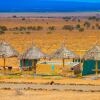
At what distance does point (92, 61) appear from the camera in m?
34.8

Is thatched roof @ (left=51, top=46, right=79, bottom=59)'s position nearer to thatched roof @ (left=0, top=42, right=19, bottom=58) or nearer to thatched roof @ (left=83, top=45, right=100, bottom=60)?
thatched roof @ (left=83, top=45, right=100, bottom=60)

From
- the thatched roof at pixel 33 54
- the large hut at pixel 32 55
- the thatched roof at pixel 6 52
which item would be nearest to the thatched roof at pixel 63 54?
the large hut at pixel 32 55

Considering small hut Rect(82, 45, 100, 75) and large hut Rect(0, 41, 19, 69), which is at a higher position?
Answer: large hut Rect(0, 41, 19, 69)

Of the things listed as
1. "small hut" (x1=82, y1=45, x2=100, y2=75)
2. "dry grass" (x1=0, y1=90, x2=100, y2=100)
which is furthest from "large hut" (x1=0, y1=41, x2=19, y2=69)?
"dry grass" (x1=0, y1=90, x2=100, y2=100)

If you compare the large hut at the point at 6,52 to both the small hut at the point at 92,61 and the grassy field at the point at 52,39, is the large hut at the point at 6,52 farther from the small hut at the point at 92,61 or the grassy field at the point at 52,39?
the grassy field at the point at 52,39

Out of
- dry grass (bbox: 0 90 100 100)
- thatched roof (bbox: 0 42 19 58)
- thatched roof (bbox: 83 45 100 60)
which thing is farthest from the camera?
thatched roof (bbox: 0 42 19 58)

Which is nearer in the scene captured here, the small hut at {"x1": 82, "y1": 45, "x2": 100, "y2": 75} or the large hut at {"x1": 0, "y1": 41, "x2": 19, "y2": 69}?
the small hut at {"x1": 82, "y1": 45, "x2": 100, "y2": 75}

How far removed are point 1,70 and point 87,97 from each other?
10161 mm

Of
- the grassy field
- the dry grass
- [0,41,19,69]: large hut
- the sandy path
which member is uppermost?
the grassy field

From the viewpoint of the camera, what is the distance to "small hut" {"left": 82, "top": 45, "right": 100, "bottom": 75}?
111 feet

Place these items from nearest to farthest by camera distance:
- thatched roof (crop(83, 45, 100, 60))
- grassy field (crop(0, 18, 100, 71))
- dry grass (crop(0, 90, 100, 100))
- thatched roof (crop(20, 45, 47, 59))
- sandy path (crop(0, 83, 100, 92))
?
1. dry grass (crop(0, 90, 100, 100))
2. sandy path (crop(0, 83, 100, 92))
3. thatched roof (crop(83, 45, 100, 60))
4. thatched roof (crop(20, 45, 47, 59))
5. grassy field (crop(0, 18, 100, 71))

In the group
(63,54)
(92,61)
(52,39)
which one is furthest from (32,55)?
(52,39)

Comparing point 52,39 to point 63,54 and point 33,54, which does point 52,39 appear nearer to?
point 33,54

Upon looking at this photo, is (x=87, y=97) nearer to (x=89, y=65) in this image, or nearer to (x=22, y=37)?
(x=89, y=65)
